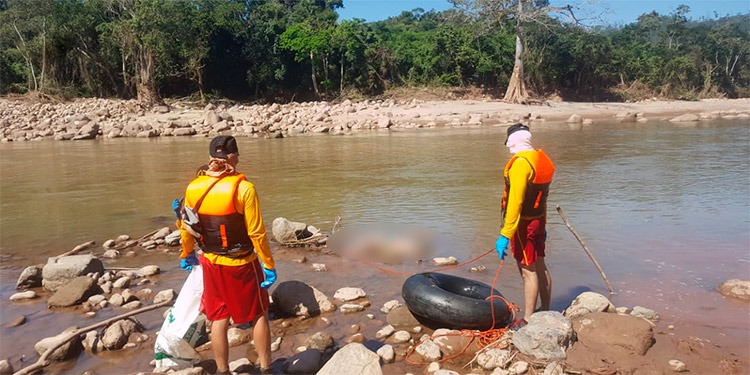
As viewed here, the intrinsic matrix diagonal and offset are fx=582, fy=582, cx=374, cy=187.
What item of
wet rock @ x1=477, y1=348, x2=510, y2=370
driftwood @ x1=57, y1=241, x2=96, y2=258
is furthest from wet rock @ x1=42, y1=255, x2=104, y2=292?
wet rock @ x1=477, y1=348, x2=510, y2=370

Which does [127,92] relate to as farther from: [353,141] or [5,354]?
[5,354]

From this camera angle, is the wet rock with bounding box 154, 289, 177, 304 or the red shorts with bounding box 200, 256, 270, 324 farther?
the wet rock with bounding box 154, 289, 177, 304

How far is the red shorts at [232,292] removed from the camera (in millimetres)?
4020

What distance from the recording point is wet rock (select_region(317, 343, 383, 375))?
3.79 m

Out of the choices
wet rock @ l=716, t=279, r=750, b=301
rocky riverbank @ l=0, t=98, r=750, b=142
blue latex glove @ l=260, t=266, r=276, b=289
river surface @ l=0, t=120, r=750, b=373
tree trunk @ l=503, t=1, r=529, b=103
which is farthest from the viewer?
tree trunk @ l=503, t=1, r=529, b=103

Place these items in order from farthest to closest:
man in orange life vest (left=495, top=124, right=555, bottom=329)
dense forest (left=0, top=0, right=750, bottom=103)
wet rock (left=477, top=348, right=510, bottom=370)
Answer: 1. dense forest (left=0, top=0, right=750, bottom=103)
2. man in orange life vest (left=495, top=124, right=555, bottom=329)
3. wet rock (left=477, top=348, right=510, bottom=370)

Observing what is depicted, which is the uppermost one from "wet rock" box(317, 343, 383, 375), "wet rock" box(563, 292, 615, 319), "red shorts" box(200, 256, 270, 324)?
"red shorts" box(200, 256, 270, 324)

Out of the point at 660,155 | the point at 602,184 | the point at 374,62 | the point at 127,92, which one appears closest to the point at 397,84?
the point at 374,62

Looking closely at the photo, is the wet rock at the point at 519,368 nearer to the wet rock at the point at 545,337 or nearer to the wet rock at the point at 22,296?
the wet rock at the point at 545,337

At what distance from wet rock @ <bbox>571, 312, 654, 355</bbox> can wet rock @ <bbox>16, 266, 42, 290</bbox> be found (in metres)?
5.59

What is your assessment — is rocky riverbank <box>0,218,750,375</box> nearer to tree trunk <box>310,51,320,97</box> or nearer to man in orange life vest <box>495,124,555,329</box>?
man in orange life vest <box>495,124,555,329</box>

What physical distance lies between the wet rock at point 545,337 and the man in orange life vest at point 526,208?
0.31 m

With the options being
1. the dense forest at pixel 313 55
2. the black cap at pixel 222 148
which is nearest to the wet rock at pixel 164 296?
the black cap at pixel 222 148

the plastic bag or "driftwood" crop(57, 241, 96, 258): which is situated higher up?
the plastic bag
